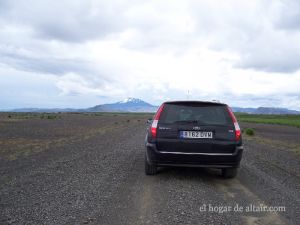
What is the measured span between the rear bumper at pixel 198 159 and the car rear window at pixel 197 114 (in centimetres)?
69

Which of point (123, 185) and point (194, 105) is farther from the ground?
point (194, 105)

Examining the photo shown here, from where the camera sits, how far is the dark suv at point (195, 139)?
8.16 meters

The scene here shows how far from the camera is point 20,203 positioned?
251 inches

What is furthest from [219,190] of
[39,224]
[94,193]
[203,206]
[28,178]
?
[28,178]

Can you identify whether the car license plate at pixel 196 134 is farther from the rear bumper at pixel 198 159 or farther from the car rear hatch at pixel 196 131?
the rear bumper at pixel 198 159

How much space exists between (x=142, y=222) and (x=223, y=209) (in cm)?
152

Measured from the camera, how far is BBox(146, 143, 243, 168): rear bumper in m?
8.15

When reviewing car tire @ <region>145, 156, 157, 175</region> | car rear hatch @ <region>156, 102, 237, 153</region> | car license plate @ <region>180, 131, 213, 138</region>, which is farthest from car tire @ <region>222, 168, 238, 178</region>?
car tire @ <region>145, 156, 157, 175</region>

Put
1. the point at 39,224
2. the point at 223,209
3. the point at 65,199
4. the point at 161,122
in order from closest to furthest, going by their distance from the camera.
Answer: the point at 39,224 < the point at 223,209 < the point at 65,199 < the point at 161,122

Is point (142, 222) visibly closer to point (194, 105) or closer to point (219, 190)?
point (219, 190)

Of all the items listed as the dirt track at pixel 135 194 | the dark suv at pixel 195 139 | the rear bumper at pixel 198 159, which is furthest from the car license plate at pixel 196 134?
the dirt track at pixel 135 194

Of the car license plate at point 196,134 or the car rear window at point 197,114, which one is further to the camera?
the car rear window at point 197,114

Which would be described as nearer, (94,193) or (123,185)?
(94,193)

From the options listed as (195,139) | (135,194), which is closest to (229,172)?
(195,139)
